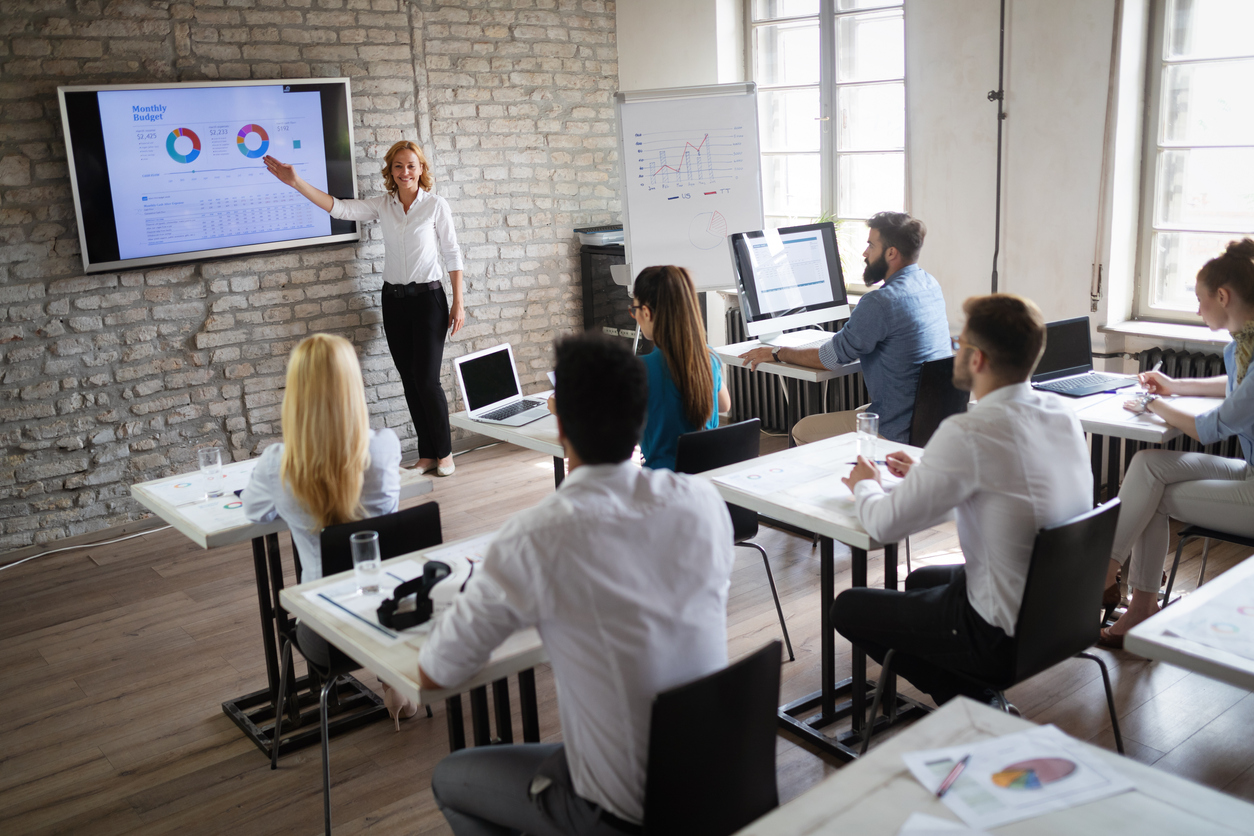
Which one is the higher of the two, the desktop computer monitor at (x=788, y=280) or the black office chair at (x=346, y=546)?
the desktop computer monitor at (x=788, y=280)

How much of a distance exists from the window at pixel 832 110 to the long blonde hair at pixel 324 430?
3851 millimetres

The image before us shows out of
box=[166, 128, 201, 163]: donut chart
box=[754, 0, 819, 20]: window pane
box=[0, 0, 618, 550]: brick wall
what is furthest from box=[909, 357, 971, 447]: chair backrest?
box=[166, 128, 201, 163]: donut chart

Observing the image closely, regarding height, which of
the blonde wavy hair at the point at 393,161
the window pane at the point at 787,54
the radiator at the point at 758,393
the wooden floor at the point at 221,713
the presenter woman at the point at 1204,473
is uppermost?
the window pane at the point at 787,54

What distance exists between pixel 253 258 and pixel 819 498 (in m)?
3.67

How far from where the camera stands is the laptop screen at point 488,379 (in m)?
3.90

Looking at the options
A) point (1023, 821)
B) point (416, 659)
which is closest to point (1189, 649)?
point (1023, 821)

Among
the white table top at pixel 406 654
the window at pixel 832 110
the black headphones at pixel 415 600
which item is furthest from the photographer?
the window at pixel 832 110

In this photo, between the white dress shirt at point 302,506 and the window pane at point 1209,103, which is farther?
the window pane at point 1209,103

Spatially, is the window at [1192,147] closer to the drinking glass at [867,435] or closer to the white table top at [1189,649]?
the drinking glass at [867,435]

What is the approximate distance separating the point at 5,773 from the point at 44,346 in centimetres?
237

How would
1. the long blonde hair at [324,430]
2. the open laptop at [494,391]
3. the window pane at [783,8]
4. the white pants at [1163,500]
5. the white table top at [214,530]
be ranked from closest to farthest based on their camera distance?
1. the long blonde hair at [324,430]
2. the white table top at [214,530]
3. the white pants at [1163,500]
4. the open laptop at [494,391]
5. the window pane at [783,8]

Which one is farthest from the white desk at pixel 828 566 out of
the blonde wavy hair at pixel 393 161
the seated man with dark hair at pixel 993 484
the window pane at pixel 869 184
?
the blonde wavy hair at pixel 393 161

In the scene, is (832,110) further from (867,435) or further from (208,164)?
(867,435)

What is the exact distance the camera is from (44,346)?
479 cm
